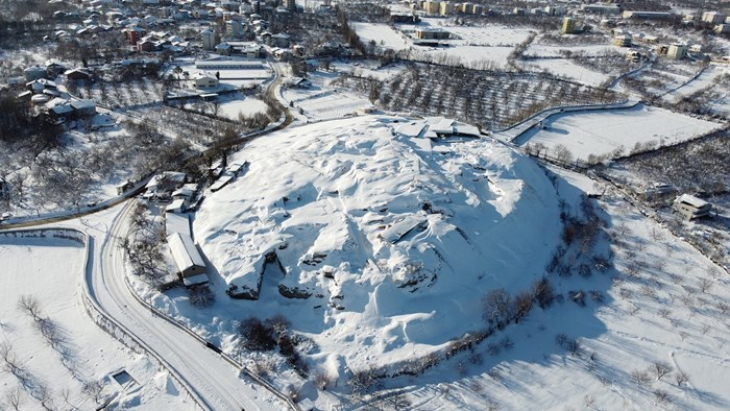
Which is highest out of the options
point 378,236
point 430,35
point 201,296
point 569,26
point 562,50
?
point 569,26

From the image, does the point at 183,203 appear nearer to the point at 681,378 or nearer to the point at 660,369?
the point at 660,369

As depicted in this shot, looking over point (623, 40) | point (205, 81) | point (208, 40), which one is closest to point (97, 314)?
point (205, 81)

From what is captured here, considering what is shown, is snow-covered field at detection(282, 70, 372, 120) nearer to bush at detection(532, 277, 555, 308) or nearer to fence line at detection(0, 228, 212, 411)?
fence line at detection(0, 228, 212, 411)

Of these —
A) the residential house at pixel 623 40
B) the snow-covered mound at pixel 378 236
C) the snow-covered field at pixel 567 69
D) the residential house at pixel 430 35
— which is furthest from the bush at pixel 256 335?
the residential house at pixel 623 40

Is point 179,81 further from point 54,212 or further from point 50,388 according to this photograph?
point 50,388

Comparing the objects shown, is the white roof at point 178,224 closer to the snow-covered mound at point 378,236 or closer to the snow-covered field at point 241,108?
the snow-covered mound at point 378,236

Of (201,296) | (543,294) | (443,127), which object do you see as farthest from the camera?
(443,127)

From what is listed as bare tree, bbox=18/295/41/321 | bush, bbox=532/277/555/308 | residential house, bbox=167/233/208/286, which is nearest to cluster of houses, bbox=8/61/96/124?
bare tree, bbox=18/295/41/321
